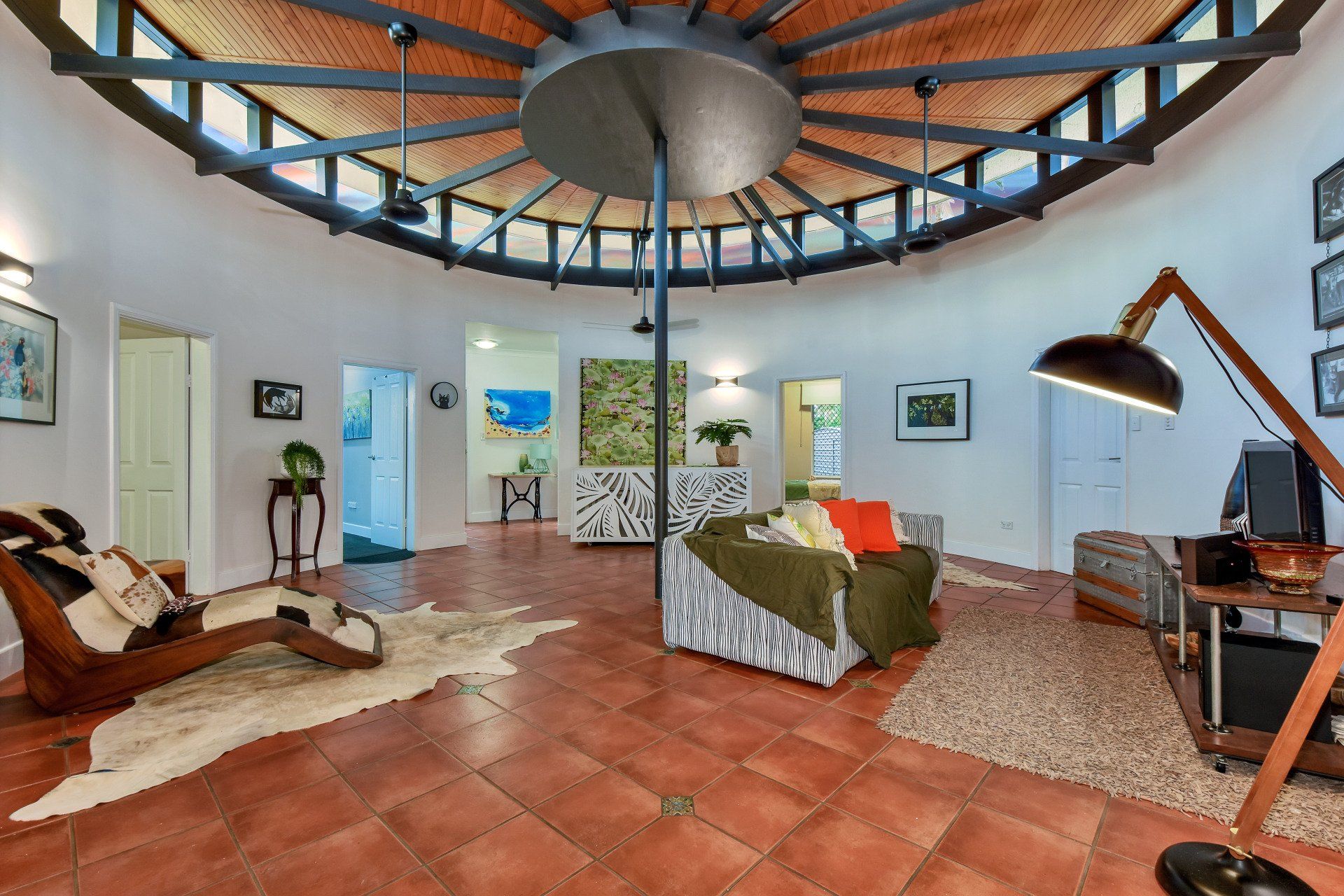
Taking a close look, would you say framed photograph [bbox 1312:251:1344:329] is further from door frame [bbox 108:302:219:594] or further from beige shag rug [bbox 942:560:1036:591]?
door frame [bbox 108:302:219:594]

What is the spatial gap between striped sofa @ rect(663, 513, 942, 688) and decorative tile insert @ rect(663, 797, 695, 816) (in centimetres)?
111

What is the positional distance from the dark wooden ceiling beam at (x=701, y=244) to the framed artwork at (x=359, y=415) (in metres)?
4.36

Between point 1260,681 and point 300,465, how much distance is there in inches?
245

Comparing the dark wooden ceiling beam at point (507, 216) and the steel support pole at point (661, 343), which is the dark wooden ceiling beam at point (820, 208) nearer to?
the steel support pole at point (661, 343)

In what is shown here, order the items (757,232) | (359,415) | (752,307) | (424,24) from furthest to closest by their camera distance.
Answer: (359,415), (752,307), (757,232), (424,24)

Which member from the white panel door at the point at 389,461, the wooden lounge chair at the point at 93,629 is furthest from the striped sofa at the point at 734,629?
the white panel door at the point at 389,461

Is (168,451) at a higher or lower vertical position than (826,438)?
lower

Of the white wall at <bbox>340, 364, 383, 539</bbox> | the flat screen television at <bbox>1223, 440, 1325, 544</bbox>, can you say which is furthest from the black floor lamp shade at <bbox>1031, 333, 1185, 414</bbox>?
the white wall at <bbox>340, 364, 383, 539</bbox>

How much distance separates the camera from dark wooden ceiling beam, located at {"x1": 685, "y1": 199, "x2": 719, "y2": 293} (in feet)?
18.9

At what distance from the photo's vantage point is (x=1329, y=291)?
283 centimetres

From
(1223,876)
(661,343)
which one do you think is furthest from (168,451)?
(1223,876)

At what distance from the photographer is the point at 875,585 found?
312 centimetres

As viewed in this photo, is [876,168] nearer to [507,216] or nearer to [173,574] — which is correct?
[507,216]

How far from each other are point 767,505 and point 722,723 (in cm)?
531
